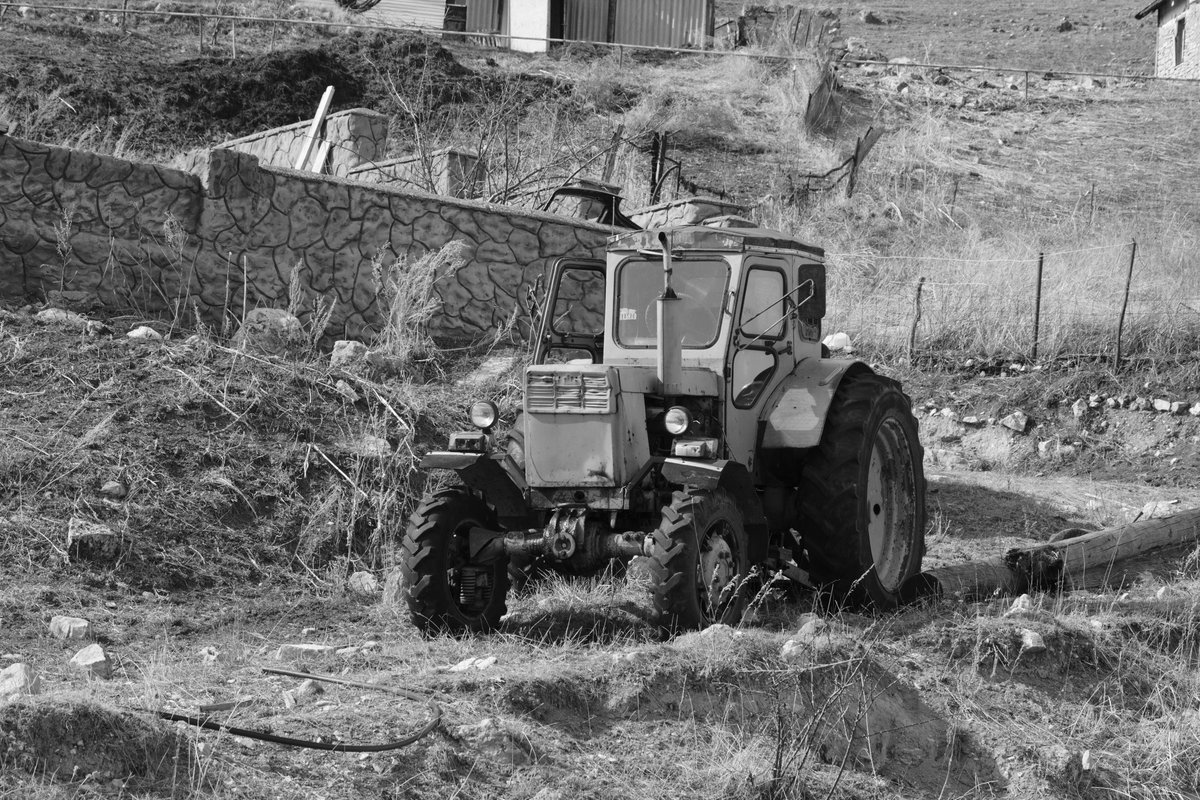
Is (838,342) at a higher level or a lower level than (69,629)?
higher

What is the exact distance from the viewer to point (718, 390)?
25.8 ft

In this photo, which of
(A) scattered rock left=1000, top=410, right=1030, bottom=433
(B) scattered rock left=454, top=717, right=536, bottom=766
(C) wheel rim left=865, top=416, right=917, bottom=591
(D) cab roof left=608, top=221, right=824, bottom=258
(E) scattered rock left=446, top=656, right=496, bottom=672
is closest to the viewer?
(B) scattered rock left=454, top=717, right=536, bottom=766

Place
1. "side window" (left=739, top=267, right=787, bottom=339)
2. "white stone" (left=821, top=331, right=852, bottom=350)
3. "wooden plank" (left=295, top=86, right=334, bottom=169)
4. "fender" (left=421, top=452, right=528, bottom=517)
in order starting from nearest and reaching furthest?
"fender" (left=421, top=452, right=528, bottom=517) → "side window" (left=739, top=267, right=787, bottom=339) → "white stone" (left=821, top=331, right=852, bottom=350) → "wooden plank" (left=295, top=86, right=334, bottom=169)

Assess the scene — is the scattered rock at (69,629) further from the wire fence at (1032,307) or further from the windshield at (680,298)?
the wire fence at (1032,307)

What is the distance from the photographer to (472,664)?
6.52 metres

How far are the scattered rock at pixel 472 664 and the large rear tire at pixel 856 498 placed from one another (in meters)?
2.27

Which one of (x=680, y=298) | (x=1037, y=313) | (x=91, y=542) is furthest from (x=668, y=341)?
(x=1037, y=313)

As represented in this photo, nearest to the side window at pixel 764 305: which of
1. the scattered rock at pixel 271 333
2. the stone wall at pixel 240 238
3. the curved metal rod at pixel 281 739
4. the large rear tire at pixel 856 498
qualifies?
the large rear tire at pixel 856 498

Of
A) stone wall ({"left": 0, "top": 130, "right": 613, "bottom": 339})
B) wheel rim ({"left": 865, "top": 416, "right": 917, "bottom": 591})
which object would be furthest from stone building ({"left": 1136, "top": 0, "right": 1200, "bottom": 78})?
wheel rim ({"left": 865, "top": 416, "right": 917, "bottom": 591})

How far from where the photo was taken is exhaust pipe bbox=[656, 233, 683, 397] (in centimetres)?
741

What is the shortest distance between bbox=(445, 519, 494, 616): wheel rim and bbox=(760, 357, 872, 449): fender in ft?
5.96

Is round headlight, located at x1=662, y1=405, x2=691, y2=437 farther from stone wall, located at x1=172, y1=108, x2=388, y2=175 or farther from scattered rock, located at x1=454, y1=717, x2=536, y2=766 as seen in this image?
stone wall, located at x1=172, y1=108, x2=388, y2=175

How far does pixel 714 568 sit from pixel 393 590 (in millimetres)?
2451

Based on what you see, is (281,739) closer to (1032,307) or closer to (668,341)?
(668,341)
